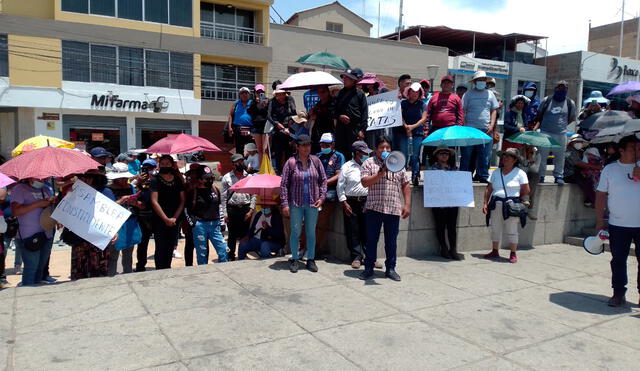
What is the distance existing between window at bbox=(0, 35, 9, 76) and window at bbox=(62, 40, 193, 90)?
7.16 feet

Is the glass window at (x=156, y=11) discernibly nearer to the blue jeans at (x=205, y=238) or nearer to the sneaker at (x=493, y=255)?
the blue jeans at (x=205, y=238)

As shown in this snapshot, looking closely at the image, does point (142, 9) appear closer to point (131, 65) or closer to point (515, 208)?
point (131, 65)

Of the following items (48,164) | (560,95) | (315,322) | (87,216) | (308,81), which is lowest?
(315,322)

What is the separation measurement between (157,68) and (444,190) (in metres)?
20.3

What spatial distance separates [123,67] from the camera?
75.7ft

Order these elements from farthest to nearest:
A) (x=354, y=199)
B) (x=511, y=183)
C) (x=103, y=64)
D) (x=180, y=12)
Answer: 1. (x=180, y=12)
2. (x=103, y=64)
3. (x=511, y=183)
4. (x=354, y=199)

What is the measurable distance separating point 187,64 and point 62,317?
21879mm

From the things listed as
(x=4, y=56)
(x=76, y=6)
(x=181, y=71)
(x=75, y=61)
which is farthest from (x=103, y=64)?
(x=4, y=56)

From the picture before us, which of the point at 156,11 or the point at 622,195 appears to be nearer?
the point at 622,195

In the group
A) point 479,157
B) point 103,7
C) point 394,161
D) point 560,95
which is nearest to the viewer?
point 394,161

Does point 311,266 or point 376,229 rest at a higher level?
point 376,229

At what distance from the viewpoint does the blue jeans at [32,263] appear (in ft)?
18.6

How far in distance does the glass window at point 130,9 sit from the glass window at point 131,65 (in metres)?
1.54

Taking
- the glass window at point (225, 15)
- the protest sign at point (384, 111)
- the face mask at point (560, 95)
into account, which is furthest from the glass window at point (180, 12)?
the face mask at point (560, 95)
